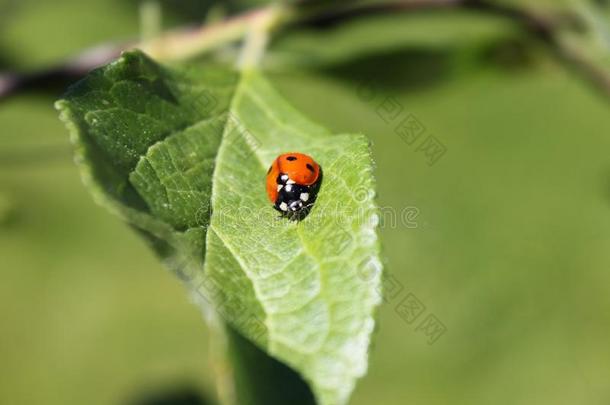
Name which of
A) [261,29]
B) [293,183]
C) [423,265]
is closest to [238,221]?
[293,183]

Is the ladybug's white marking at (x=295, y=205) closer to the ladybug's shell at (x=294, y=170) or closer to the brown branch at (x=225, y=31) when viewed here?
the ladybug's shell at (x=294, y=170)

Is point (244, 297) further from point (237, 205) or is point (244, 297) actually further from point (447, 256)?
point (447, 256)

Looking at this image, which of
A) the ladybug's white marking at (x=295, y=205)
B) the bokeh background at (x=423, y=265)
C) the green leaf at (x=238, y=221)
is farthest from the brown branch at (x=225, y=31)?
the bokeh background at (x=423, y=265)

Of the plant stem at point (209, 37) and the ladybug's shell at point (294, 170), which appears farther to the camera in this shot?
the plant stem at point (209, 37)

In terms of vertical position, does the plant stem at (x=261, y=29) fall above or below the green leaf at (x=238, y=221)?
above

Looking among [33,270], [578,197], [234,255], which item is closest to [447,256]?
[578,197]

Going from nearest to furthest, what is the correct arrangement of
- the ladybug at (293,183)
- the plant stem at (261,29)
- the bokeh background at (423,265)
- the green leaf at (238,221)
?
the green leaf at (238,221), the ladybug at (293,183), the plant stem at (261,29), the bokeh background at (423,265)

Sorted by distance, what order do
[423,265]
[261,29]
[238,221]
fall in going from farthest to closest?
[423,265], [261,29], [238,221]

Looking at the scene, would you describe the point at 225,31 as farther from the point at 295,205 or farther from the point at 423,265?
the point at 423,265
